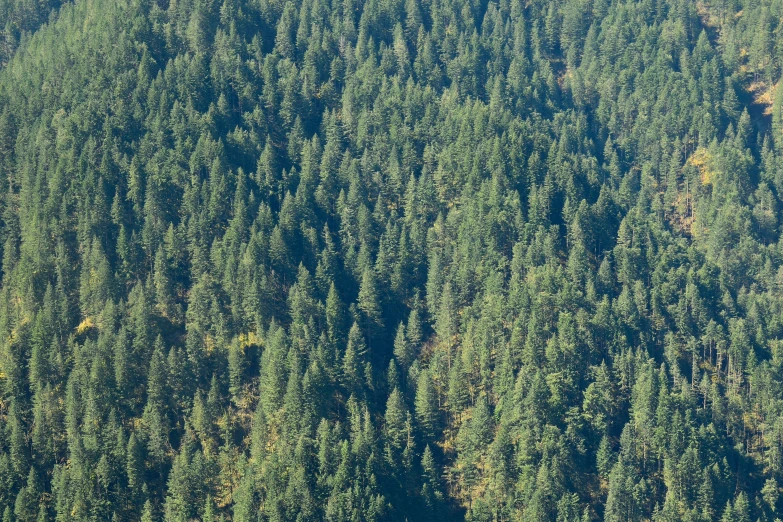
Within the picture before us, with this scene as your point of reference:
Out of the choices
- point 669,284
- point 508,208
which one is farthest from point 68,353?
point 669,284

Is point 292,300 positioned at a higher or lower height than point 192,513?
higher

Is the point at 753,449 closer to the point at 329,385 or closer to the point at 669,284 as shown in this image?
the point at 669,284

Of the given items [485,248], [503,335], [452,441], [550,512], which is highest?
[485,248]

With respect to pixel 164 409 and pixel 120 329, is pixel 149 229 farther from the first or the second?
pixel 164 409

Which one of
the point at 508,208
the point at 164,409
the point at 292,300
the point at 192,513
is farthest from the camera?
the point at 508,208

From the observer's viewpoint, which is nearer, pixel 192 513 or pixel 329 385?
pixel 192 513

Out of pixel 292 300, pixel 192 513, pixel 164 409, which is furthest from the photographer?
pixel 292 300

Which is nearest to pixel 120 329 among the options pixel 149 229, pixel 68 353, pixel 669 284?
pixel 68 353

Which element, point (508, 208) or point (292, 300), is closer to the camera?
point (292, 300)

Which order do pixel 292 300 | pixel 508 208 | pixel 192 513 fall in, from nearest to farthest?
pixel 192 513
pixel 292 300
pixel 508 208
